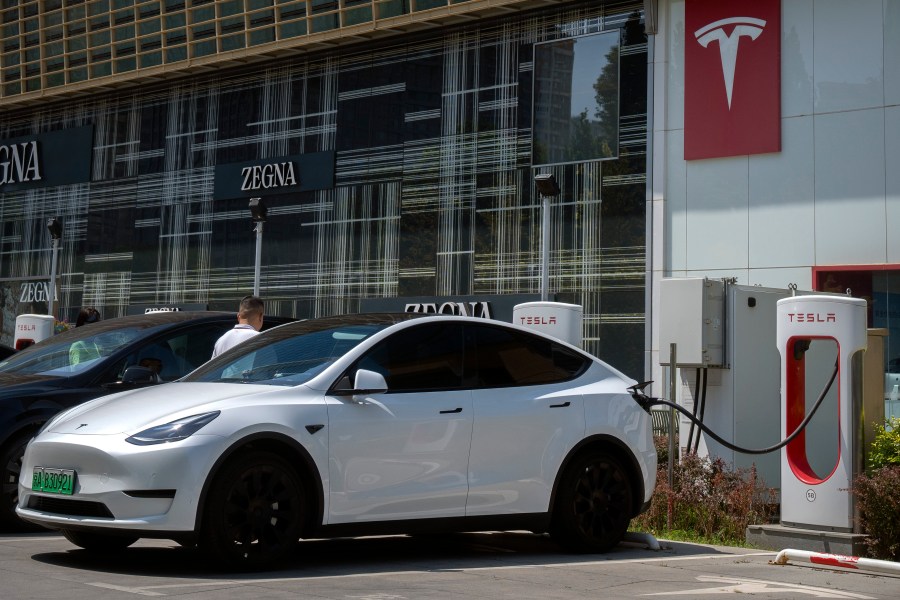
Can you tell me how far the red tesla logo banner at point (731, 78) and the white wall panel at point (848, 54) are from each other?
1.96ft

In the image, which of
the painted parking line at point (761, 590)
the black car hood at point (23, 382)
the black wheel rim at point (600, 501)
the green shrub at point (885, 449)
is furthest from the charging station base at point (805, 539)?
the black car hood at point (23, 382)

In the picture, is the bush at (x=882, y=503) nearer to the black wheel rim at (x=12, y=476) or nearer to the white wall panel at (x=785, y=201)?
the black wheel rim at (x=12, y=476)

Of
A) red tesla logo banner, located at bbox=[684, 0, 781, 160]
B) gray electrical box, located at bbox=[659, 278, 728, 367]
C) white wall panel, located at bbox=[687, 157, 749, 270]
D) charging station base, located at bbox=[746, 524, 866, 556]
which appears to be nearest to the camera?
charging station base, located at bbox=[746, 524, 866, 556]

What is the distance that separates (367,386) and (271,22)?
17533 mm

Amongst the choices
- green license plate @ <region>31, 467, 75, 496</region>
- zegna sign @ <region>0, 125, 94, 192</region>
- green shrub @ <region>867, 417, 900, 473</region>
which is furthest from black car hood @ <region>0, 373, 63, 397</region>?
zegna sign @ <region>0, 125, 94, 192</region>

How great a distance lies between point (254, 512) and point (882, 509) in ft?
14.8

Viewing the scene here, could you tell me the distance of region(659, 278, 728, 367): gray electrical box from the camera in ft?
39.7

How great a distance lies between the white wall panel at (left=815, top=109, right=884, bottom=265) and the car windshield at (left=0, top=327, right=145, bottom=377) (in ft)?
Result: 33.3

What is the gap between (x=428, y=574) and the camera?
784 centimetres

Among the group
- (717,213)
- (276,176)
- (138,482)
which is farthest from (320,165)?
(138,482)

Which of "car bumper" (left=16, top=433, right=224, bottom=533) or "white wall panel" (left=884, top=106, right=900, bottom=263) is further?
"white wall panel" (left=884, top=106, right=900, bottom=263)

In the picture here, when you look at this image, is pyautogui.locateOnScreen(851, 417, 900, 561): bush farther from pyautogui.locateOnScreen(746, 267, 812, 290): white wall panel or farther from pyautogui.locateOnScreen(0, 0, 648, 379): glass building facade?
pyautogui.locateOnScreen(0, 0, 648, 379): glass building facade

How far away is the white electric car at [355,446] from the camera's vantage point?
740 cm

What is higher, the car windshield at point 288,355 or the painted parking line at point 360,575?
the car windshield at point 288,355
